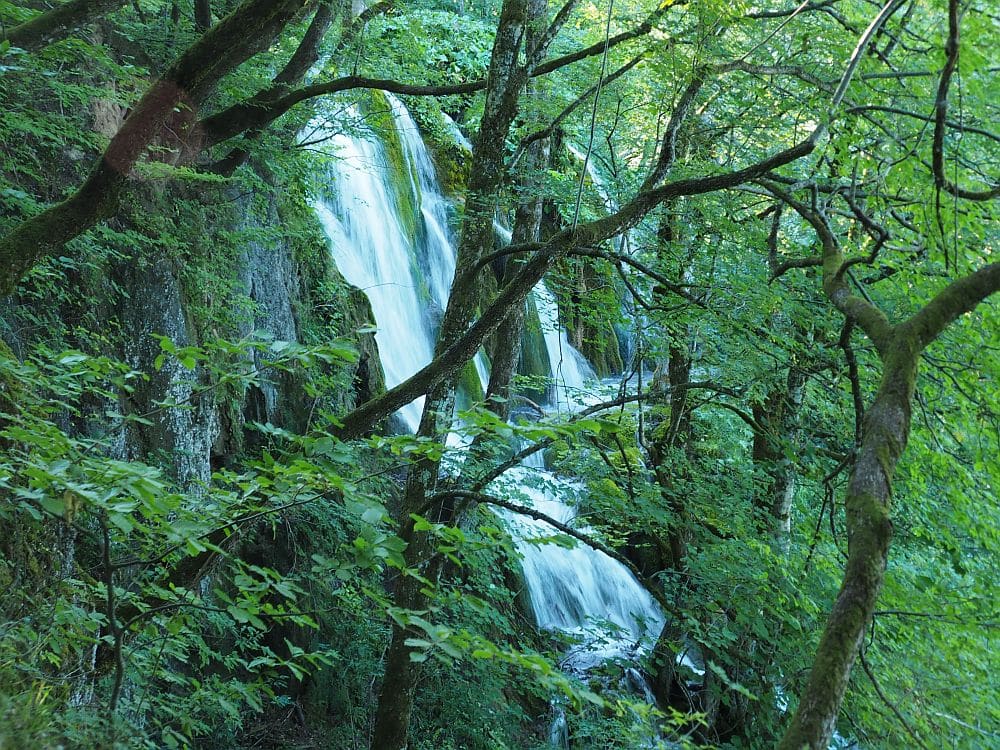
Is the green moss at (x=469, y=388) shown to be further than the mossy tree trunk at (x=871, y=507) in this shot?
Yes

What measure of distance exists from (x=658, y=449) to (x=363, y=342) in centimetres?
389

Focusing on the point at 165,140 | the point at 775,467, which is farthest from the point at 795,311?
the point at 165,140

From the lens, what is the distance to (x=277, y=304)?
783cm

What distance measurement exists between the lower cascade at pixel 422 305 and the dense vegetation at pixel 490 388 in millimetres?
945

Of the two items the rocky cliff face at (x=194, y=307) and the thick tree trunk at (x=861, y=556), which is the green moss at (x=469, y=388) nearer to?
the rocky cliff face at (x=194, y=307)

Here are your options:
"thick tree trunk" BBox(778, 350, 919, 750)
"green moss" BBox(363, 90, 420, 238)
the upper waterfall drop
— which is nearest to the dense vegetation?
"thick tree trunk" BBox(778, 350, 919, 750)

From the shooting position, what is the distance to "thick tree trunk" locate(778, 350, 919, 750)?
183 centimetres

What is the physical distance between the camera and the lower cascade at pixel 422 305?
8.85 m

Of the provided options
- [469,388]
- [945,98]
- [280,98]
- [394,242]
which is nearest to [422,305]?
[394,242]

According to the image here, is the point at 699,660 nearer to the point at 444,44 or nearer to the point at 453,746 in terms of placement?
the point at 453,746

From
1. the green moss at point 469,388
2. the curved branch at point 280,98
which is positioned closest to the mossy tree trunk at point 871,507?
the curved branch at point 280,98

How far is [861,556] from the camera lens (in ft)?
6.31

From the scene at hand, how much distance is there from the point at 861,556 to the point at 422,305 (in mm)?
9956

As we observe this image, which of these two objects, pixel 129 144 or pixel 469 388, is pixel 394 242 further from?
pixel 129 144
